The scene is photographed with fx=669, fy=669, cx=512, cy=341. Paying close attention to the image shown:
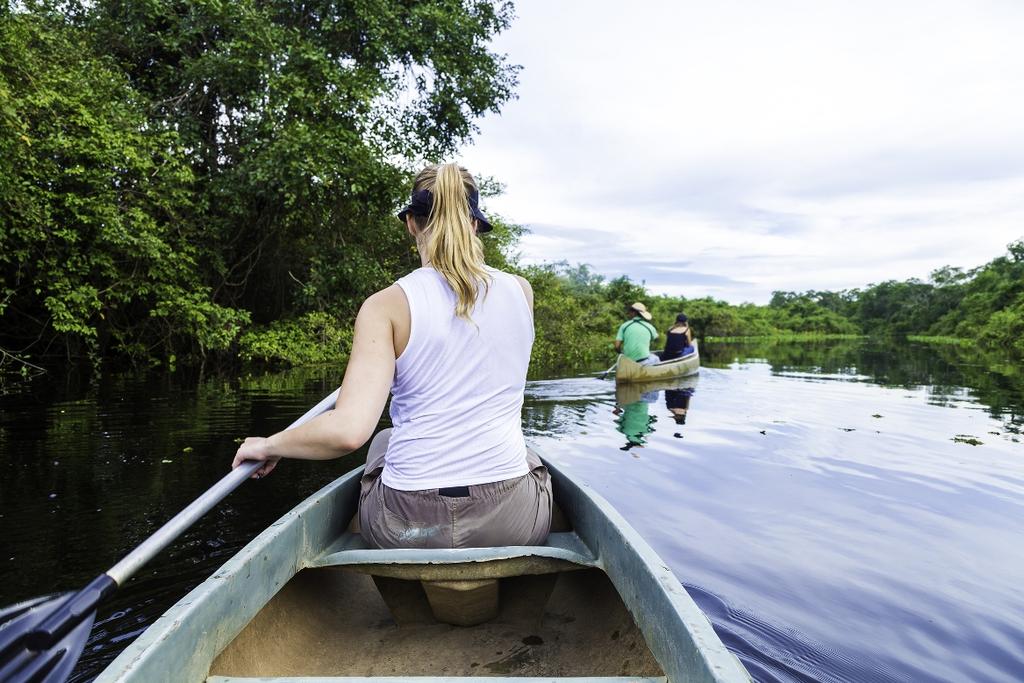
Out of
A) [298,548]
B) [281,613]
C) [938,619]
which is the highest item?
[298,548]

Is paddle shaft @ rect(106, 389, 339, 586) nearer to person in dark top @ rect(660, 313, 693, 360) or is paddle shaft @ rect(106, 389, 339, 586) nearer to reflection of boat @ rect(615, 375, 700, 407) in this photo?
reflection of boat @ rect(615, 375, 700, 407)

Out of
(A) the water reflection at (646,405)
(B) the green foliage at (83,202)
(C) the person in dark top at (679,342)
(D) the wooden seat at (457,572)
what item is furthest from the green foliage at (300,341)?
(D) the wooden seat at (457,572)

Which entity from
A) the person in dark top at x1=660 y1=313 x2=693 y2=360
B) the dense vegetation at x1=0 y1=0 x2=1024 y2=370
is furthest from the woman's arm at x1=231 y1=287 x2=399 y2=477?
the person in dark top at x1=660 y1=313 x2=693 y2=360

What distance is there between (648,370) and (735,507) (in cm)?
742

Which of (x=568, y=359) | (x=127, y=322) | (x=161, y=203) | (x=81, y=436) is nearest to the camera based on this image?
(x=81, y=436)

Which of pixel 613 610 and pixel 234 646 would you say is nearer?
pixel 234 646

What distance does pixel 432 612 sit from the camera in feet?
7.59

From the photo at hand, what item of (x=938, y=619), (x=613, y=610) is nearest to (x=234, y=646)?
(x=613, y=610)

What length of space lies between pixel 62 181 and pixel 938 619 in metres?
11.2

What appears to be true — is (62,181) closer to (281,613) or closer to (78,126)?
(78,126)

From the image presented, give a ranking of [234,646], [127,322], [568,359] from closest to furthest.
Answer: [234,646]
[127,322]
[568,359]

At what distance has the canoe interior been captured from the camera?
1.99m

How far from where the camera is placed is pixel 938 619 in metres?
2.90

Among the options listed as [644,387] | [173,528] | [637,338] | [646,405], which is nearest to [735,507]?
[173,528]
